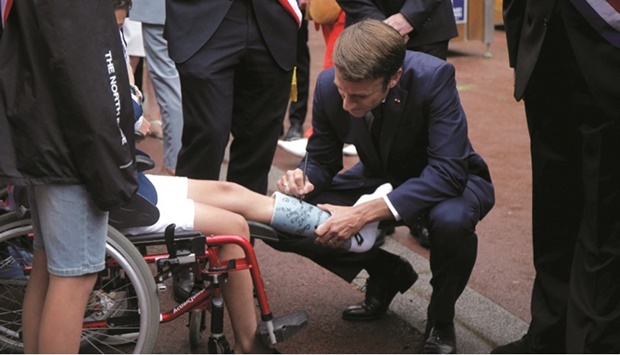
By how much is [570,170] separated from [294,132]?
12.9 feet

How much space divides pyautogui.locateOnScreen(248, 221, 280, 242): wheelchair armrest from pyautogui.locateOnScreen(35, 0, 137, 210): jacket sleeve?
0.81m

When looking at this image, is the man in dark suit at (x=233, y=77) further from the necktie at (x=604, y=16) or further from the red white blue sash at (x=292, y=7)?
the necktie at (x=604, y=16)

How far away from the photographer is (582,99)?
369 centimetres

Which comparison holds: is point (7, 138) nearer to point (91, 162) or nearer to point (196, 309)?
point (91, 162)

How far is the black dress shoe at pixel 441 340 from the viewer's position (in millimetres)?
4109

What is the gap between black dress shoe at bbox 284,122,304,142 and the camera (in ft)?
25.0

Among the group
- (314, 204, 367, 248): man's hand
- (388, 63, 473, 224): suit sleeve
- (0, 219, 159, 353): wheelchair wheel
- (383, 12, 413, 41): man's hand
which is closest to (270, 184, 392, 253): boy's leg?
(314, 204, 367, 248): man's hand

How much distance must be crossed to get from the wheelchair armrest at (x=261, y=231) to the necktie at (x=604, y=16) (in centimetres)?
140

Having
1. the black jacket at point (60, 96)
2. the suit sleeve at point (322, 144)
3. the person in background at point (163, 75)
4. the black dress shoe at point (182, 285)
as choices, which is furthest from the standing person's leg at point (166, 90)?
A: the black jacket at point (60, 96)

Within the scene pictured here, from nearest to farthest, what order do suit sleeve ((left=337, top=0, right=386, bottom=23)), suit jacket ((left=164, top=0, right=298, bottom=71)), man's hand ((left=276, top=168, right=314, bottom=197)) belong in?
man's hand ((left=276, top=168, right=314, bottom=197)), suit jacket ((left=164, top=0, right=298, bottom=71)), suit sleeve ((left=337, top=0, right=386, bottom=23))

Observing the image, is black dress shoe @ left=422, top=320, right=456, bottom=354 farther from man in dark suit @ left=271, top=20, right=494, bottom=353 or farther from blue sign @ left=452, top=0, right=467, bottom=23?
blue sign @ left=452, top=0, right=467, bottom=23

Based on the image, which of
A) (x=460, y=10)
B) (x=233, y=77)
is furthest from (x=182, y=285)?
(x=460, y=10)

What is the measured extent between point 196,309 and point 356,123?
3.27 feet

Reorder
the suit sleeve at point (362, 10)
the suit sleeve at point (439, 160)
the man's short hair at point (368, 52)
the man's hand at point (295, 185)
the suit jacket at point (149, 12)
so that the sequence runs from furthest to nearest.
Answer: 1. the suit jacket at point (149, 12)
2. the suit sleeve at point (362, 10)
3. the man's hand at point (295, 185)
4. the suit sleeve at point (439, 160)
5. the man's short hair at point (368, 52)
